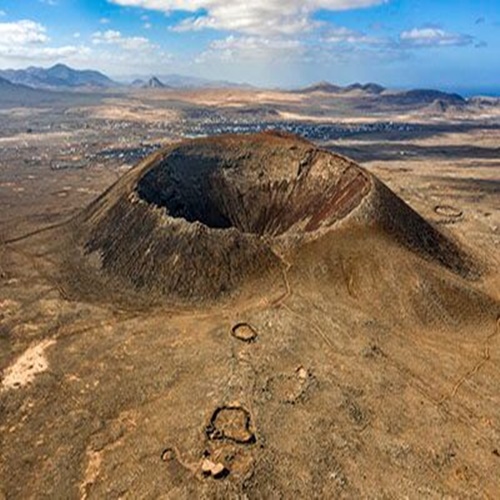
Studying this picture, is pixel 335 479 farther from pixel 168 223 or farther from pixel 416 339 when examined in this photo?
pixel 168 223

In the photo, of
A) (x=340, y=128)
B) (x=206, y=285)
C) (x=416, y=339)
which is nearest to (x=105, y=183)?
(x=206, y=285)

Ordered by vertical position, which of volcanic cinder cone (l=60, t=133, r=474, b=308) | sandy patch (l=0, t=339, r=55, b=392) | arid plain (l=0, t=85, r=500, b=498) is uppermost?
volcanic cinder cone (l=60, t=133, r=474, b=308)

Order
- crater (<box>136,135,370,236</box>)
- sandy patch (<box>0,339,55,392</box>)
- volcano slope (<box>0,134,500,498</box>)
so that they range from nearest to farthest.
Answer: volcano slope (<box>0,134,500,498</box>) < sandy patch (<box>0,339,55,392</box>) < crater (<box>136,135,370,236</box>)

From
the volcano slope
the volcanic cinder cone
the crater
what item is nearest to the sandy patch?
the volcano slope

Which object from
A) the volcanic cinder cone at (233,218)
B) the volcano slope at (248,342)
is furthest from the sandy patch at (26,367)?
the volcanic cinder cone at (233,218)

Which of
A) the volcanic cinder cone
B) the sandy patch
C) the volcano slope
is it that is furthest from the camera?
the volcanic cinder cone

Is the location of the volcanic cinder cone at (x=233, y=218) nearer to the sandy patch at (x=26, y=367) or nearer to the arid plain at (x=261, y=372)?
the arid plain at (x=261, y=372)

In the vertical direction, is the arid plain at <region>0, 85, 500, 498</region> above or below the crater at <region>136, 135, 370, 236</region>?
below

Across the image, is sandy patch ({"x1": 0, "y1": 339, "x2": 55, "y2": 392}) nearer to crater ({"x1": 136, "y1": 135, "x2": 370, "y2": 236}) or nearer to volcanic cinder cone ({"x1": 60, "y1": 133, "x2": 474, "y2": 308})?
volcanic cinder cone ({"x1": 60, "y1": 133, "x2": 474, "y2": 308})
